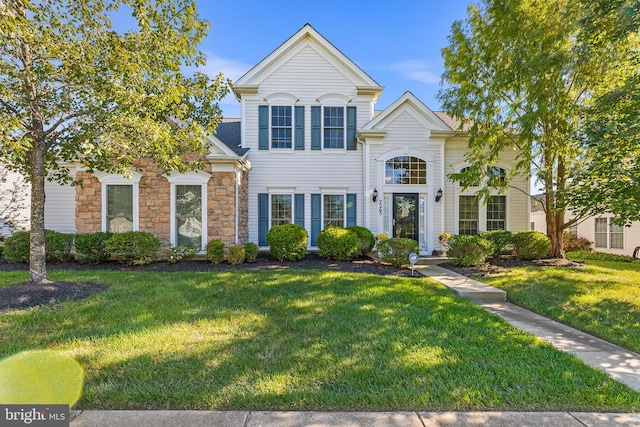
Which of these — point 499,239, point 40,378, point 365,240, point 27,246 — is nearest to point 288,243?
point 365,240

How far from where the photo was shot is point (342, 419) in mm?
2467

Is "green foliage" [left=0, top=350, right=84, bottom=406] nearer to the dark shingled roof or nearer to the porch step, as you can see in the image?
the porch step

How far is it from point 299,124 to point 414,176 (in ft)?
15.9

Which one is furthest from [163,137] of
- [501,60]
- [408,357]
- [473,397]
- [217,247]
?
[501,60]

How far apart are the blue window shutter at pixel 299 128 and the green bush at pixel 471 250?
6.46 metres

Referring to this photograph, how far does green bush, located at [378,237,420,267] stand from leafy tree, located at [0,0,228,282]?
5757 millimetres

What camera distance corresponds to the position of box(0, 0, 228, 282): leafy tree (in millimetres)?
4973

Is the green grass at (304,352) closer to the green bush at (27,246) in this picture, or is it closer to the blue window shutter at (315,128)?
the green bush at (27,246)

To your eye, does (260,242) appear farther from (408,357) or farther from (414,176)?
(408,357)

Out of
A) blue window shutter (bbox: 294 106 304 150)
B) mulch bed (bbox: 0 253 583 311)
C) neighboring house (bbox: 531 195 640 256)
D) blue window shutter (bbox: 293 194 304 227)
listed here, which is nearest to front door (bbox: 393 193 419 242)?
mulch bed (bbox: 0 253 583 311)

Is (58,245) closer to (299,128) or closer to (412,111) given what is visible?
(299,128)

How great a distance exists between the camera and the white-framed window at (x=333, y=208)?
1130 centimetres

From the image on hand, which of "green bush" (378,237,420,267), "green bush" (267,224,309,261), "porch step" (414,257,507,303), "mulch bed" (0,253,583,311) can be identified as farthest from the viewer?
"green bush" (267,224,309,261)

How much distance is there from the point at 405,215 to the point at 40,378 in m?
10.4
